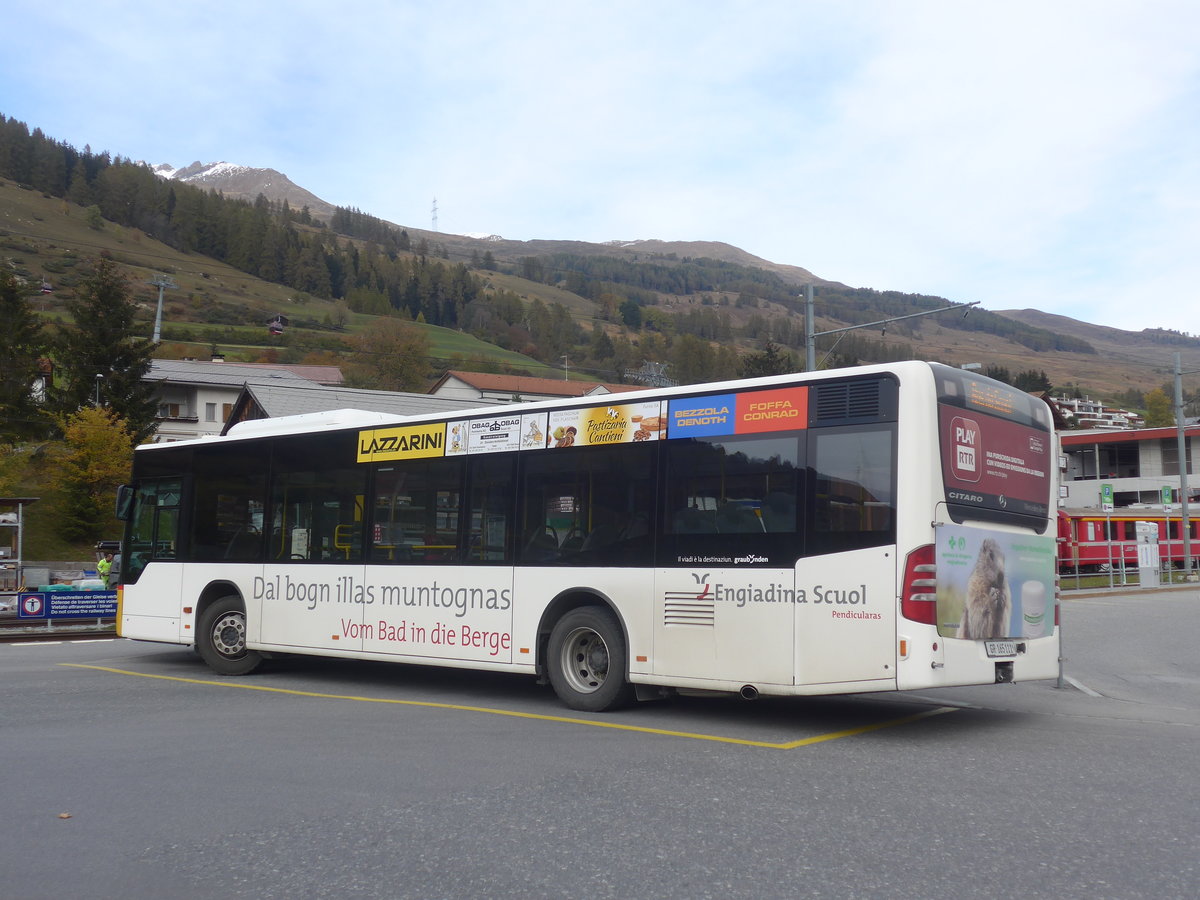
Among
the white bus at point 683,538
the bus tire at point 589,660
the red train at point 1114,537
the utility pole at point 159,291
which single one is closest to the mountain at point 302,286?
the utility pole at point 159,291

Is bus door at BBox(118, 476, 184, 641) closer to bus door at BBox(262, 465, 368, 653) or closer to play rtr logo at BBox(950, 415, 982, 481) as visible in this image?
bus door at BBox(262, 465, 368, 653)

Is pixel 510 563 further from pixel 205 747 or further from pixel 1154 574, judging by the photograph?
pixel 1154 574

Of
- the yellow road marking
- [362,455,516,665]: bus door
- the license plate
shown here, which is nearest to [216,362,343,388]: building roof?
the yellow road marking

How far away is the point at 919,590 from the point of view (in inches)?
334

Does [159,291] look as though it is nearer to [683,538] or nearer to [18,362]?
[18,362]

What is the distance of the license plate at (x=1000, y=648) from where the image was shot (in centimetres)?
904

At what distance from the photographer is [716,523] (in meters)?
9.67

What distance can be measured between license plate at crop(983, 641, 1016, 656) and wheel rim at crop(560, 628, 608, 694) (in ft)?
11.0

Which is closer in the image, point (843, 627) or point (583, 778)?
point (583, 778)

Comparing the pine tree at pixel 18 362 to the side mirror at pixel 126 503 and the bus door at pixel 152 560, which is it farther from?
the bus door at pixel 152 560

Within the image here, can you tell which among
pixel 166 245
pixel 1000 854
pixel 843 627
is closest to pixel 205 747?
pixel 843 627

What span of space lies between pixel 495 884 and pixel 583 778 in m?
2.29

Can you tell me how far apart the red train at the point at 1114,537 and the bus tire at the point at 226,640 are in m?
33.2

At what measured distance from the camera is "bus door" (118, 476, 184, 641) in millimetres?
14586
